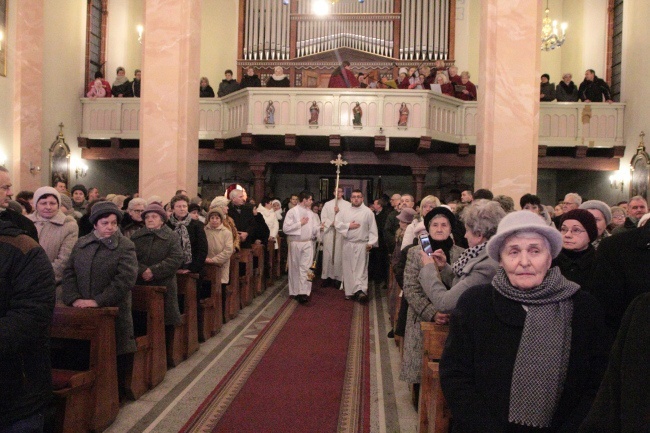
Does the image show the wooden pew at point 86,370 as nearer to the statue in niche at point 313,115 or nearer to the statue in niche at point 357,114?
the statue in niche at point 313,115

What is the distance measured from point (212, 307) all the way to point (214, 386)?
1952 mm

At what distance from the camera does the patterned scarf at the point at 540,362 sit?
221cm

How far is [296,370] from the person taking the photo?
5793 mm

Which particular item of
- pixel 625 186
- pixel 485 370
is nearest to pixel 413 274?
pixel 485 370

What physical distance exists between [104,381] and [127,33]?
15.7 metres

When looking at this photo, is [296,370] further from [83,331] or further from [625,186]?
[625,186]

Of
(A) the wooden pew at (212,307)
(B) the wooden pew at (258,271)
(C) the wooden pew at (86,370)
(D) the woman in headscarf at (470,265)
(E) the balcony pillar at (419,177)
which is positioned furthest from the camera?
(E) the balcony pillar at (419,177)

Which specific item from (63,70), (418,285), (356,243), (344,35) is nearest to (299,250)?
(356,243)

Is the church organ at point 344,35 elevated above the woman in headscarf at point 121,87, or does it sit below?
above

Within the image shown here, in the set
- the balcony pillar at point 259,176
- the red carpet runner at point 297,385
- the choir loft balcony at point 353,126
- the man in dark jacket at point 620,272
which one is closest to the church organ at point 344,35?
the choir loft balcony at point 353,126

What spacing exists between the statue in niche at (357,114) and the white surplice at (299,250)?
12.9 feet

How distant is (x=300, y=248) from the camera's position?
388 inches

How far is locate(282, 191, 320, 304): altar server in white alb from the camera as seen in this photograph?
380 inches

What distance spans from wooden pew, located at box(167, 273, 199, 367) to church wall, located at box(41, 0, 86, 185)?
8641mm
